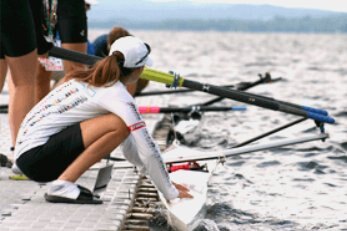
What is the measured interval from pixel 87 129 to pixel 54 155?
33cm

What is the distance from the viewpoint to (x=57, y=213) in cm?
590

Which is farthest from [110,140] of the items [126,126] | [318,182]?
[318,182]

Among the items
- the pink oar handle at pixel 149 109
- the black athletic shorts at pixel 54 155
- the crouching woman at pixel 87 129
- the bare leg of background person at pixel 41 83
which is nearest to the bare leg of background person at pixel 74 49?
the bare leg of background person at pixel 41 83

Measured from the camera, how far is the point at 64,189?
6.08 meters

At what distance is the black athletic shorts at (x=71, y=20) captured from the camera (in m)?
7.59

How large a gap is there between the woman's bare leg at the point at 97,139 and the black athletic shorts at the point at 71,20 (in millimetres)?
1909

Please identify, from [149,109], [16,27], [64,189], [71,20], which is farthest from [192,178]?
[149,109]

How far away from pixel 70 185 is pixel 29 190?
0.75 meters

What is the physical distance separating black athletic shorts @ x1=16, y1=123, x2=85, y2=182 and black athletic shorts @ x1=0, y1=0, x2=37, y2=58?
3.42 feet

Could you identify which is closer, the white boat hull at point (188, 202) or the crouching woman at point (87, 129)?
the crouching woman at point (87, 129)

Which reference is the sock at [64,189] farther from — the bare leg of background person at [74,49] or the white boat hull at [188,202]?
the bare leg of background person at [74,49]

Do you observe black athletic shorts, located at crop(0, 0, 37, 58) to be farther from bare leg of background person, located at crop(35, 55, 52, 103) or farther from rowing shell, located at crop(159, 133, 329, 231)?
rowing shell, located at crop(159, 133, 329, 231)

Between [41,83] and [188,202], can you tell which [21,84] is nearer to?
[41,83]

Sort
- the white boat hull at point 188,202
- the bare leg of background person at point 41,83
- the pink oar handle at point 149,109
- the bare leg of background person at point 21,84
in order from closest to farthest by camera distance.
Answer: the white boat hull at point 188,202
the bare leg of background person at point 21,84
the bare leg of background person at point 41,83
the pink oar handle at point 149,109
